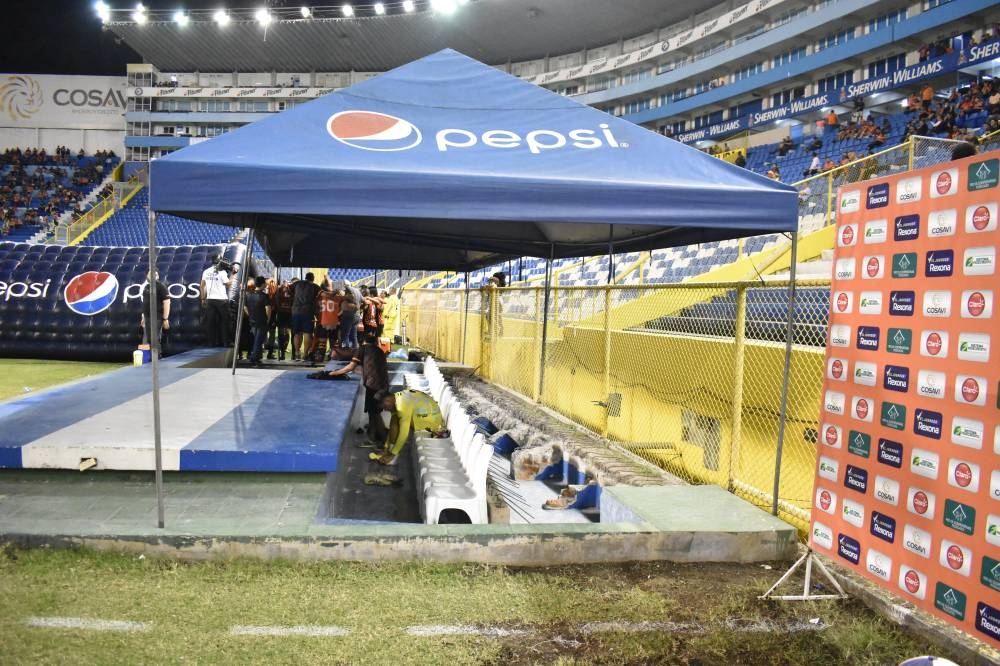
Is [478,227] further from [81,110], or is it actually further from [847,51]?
[81,110]

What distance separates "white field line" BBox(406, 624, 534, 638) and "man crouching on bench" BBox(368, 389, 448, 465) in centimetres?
406

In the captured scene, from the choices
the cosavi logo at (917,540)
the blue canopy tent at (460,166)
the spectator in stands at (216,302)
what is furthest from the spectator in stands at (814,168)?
the cosavi logo at (917,540)

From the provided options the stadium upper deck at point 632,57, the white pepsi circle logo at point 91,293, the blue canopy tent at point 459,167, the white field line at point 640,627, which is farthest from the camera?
the stadium upper deck at point 632,57

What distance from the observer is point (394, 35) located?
46.1m

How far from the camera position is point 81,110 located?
5025 centimetres

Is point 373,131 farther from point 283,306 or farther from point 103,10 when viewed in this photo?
point 103,10

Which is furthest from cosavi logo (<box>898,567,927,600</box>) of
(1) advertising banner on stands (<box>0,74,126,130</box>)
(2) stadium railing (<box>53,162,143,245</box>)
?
(1) advertising banner on stands (<box>0,74,126,130</box>)

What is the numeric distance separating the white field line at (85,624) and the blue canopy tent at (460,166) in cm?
209

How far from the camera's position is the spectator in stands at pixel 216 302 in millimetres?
11531

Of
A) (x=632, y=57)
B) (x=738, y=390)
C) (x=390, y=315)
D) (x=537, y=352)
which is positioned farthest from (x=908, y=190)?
(x=632, y=57)

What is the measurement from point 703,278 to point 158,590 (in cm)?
1142

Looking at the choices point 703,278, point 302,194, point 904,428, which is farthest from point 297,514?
point 703,278

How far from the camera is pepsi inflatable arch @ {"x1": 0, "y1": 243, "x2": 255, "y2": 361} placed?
1259cm

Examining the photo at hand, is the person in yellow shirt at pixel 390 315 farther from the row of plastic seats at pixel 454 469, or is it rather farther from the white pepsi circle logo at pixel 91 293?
the row of plastic seats at pixel 454 469
